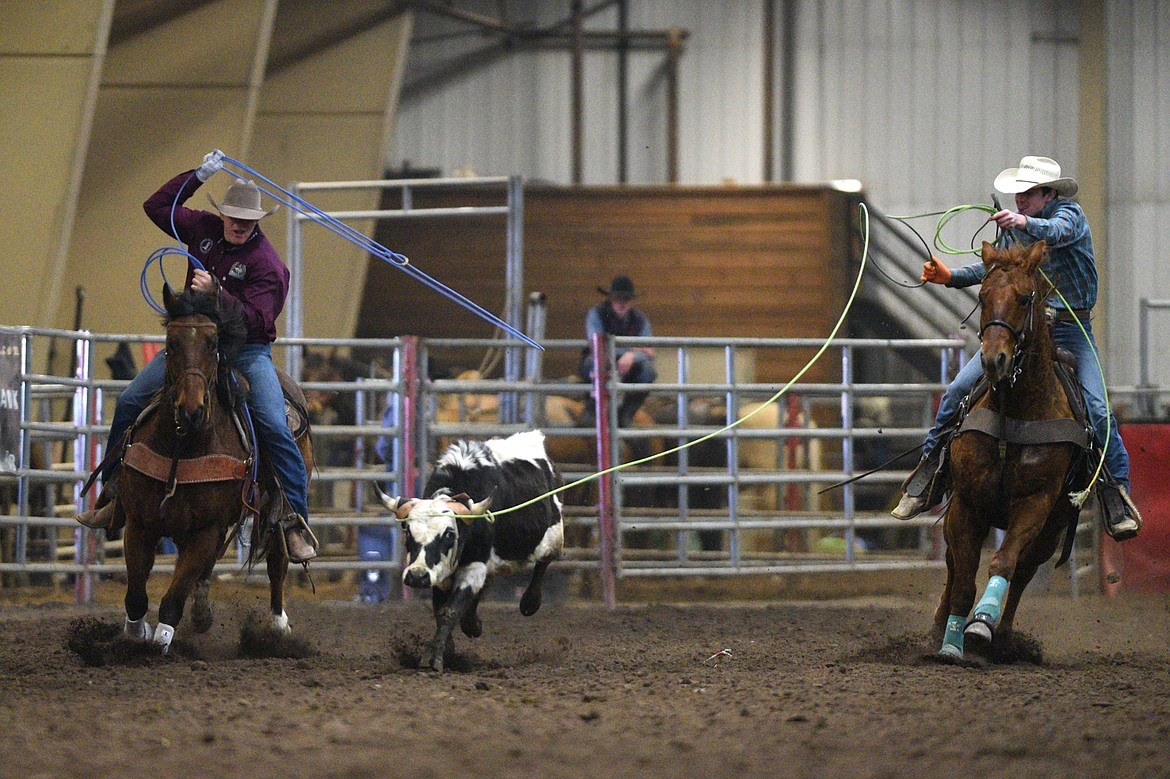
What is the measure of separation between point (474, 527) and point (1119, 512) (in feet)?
8.60

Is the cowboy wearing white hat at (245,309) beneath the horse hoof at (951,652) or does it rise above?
above

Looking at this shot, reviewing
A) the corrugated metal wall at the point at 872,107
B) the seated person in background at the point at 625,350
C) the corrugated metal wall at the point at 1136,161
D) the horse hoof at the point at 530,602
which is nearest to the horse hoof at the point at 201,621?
the horse hoof at the point at 530,602

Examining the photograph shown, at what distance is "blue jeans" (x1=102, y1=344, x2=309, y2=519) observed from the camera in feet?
18.9

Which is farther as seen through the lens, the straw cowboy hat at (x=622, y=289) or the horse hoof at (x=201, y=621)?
the straw cowboy hat at (x=622, y=289)

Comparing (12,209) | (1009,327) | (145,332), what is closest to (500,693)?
(1009,327)

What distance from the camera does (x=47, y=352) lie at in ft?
36.6

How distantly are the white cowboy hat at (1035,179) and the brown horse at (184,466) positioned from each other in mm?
3217

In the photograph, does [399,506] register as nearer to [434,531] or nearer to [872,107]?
[434,531]

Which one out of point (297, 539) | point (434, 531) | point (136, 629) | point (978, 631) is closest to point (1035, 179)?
point (978, 631)

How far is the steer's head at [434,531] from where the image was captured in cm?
537

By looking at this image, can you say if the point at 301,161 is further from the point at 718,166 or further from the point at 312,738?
the point at 312,738

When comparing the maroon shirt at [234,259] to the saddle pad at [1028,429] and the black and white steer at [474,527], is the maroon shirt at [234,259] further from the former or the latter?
the saddle pad at [1028,429]

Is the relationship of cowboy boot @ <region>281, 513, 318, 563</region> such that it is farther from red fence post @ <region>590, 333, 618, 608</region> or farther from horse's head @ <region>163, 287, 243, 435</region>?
red fence post @ <region>590, 333, 618, 608</region>

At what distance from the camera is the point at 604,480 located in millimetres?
8484
